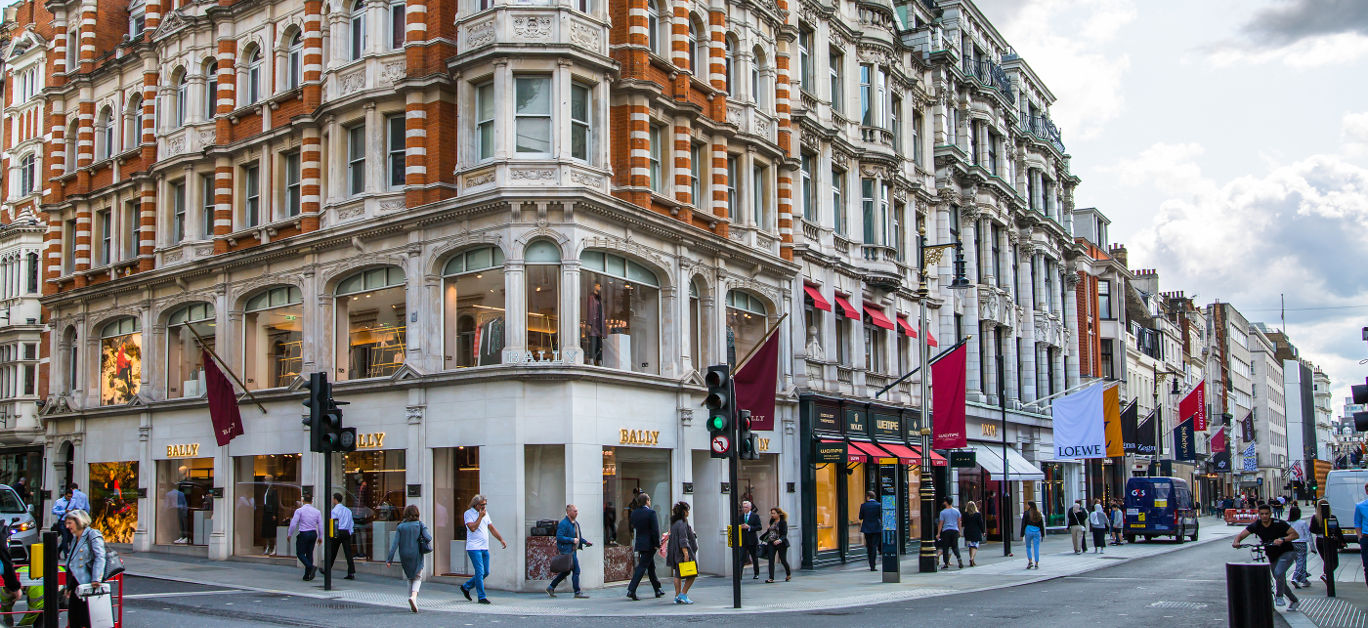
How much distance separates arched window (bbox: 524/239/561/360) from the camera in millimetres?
23500

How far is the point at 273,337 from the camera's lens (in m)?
29.1

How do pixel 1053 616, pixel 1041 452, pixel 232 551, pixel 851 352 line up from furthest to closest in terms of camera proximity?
1. pixel 1041 452
2. pixel 851 352
3. pixel 232 551
4. pixel 1053 616

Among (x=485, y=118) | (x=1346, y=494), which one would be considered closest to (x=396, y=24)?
(x=485, y=118)

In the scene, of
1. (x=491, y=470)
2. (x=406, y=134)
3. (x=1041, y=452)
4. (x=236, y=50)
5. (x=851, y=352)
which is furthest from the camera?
(x=1041, y=452)

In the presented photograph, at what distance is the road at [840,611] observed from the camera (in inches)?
666

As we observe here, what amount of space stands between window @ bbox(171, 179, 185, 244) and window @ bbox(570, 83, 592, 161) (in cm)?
1365

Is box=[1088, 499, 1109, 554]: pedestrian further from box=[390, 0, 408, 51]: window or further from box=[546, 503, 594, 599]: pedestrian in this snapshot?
box=[390, 0, 408, 51]: window

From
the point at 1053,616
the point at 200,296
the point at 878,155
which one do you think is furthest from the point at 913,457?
the point at 200,296

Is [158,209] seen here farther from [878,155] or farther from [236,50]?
[878,155]

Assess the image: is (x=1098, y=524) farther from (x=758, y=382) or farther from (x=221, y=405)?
(x=221, y=405)

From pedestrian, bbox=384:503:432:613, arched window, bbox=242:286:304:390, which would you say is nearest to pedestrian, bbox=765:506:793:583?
pedestrian, bbox=384:503:432:613

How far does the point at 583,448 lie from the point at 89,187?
21.7 meters

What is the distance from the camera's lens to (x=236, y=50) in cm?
3073

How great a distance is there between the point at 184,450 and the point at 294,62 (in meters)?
10.3
